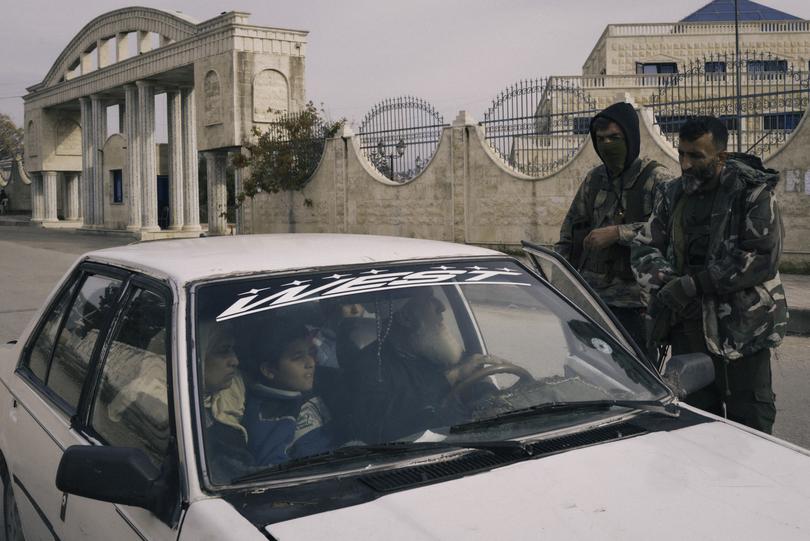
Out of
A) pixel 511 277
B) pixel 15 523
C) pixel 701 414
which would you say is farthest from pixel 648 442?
pixel 15 523

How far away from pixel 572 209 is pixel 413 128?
15.7 metres

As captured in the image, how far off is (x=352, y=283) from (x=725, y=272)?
5.93 feet

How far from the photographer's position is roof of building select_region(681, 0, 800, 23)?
5334cm

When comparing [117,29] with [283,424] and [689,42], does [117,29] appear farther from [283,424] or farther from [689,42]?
[283,424]

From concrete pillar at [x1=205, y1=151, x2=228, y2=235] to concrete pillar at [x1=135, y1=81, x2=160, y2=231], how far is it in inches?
210

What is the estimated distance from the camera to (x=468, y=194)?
1977 centimetres

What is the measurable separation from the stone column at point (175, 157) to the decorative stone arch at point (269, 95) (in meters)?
7.86

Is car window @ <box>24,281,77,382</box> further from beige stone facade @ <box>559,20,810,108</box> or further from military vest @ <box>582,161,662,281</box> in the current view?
beige stone facade @ <box>559,20,810,108</box>

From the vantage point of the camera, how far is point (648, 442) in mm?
2486

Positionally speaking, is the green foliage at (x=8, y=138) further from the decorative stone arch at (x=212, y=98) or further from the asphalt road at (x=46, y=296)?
the decorative stone arch at (x=212, y=98)

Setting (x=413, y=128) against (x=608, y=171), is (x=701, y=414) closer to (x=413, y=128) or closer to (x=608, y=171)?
(x=608, y=171)

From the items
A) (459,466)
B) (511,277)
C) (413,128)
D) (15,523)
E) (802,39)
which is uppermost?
(802,39)

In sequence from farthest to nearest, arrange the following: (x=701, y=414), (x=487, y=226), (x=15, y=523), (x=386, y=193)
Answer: (x=386, y=193), (x=487, y=226), (x=15, y=523), (x=701, y=414)

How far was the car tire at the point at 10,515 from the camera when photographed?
353 cm
